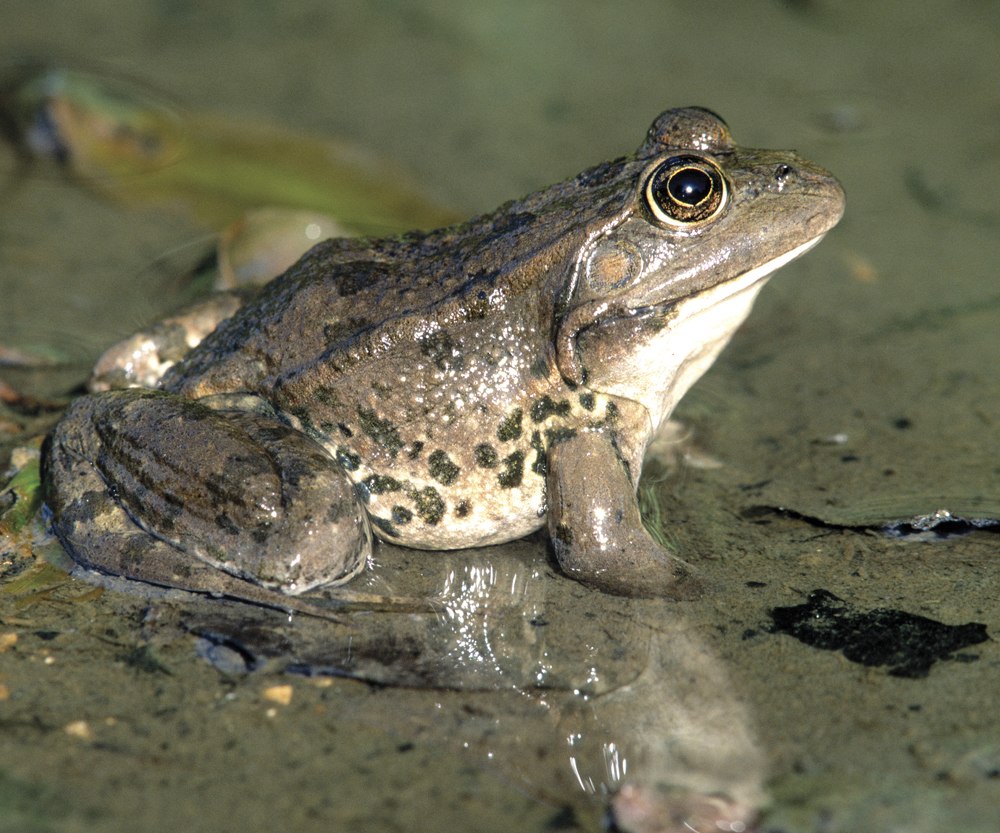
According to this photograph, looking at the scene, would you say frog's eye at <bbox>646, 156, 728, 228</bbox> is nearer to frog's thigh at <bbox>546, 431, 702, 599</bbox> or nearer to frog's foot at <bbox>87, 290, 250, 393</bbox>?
frog's thigh at <bbox>546, 431, 702, 599</bbox>

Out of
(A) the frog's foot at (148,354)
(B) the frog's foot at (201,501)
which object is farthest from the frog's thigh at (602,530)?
(A) the frog's foot at (148,354)

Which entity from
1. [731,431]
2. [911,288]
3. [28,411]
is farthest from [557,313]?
[911,288]

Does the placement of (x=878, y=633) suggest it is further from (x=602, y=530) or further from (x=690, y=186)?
(x=690, y=186)

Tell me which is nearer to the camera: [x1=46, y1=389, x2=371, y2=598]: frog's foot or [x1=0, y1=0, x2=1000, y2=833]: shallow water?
[x1=0, y1=0, x2=1000, y2=833]: shallow water

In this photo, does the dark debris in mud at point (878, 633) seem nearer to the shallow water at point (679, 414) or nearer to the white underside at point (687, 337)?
the shallow water at point (679, 414)

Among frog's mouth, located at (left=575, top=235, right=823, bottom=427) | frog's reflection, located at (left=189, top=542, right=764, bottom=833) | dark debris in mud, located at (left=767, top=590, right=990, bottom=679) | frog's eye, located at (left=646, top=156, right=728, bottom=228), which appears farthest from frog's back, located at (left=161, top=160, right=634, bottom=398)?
dark debris in mud, located at (left=767, top=590, right=990, bottom=679)

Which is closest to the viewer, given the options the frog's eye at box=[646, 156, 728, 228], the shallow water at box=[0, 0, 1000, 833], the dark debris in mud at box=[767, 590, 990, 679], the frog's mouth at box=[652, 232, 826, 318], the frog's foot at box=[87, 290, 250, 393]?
the shallow water at box=[0, 0, 1000, 833]

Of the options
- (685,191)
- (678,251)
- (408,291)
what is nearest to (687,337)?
(678,251)
